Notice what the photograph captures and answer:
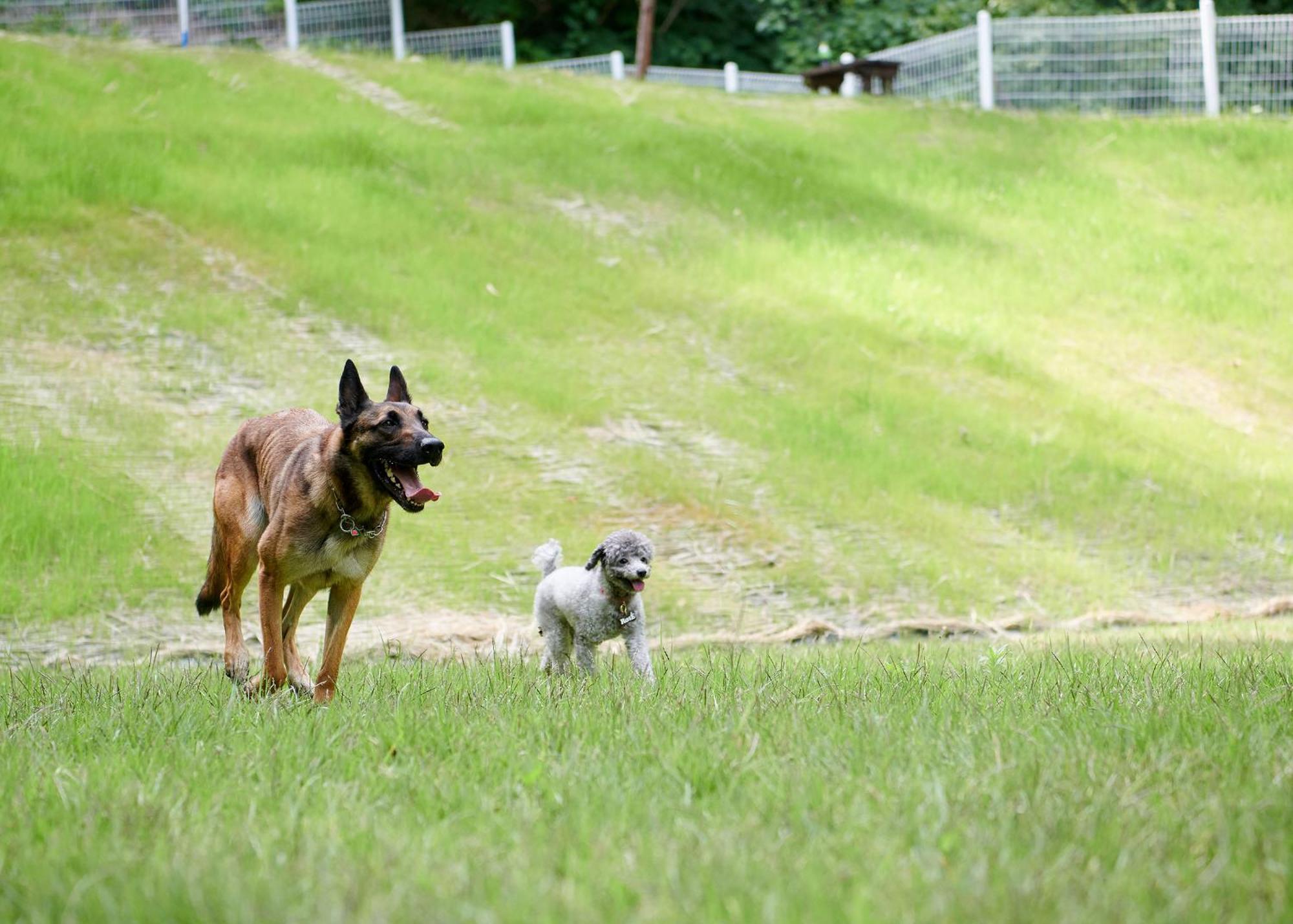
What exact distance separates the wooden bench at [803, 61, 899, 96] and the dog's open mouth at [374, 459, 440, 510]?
18910mm

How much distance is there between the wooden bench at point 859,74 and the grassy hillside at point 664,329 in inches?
91.3

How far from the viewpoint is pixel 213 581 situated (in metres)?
7.27

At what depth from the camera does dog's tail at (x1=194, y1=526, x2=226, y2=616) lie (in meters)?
7.21

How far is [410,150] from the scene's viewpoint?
1764 centimetres

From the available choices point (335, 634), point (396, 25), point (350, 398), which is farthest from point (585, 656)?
point (396, 25)

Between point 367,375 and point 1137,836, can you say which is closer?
point 1137,836

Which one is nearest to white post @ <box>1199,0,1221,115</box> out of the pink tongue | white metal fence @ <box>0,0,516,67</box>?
white metal fence @ <box>0,0,516,67</box>

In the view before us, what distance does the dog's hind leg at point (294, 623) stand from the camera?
21.1ft

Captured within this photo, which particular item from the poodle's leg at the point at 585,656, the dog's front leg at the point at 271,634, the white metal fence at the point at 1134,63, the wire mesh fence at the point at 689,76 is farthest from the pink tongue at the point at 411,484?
the wire mesh fence at the point at 689,76

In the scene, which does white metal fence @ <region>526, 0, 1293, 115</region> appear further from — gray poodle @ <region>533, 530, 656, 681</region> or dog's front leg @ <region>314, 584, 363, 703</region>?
dog's front leg @ <region>314, 584, 363, 703</region>

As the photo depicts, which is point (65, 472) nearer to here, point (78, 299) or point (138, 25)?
point (78, 299)

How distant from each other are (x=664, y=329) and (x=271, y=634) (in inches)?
364

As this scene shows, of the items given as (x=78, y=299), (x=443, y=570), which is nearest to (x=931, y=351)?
(x=443, y=570)

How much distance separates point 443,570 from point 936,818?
7.44m
